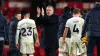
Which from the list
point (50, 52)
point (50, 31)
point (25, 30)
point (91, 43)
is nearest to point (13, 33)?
point (25, 30)

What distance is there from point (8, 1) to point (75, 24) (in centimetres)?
917

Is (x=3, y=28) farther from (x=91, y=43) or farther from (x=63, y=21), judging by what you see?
(x=91, y=43)

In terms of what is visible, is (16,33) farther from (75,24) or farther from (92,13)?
(92,13)

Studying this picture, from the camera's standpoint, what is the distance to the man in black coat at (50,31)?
46.3ft

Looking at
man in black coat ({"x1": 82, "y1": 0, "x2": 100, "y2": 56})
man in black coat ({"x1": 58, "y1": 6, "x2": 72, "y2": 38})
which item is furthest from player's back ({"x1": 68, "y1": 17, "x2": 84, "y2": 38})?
man in black coat ({"x1": 82, "y1": 0, "x2": 100, "y2": 56})

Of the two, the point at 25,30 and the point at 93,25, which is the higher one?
the point at 93,25

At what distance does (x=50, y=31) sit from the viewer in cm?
1420

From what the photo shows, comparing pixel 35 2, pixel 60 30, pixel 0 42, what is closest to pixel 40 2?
pixel 35 2

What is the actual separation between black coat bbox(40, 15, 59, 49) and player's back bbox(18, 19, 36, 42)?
1.20 ft

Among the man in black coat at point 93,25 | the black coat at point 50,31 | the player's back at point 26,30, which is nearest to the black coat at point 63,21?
the black coat at point 50,31

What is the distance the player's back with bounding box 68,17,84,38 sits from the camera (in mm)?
13836

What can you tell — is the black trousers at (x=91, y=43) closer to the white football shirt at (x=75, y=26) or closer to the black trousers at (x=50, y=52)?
the white football shirt at (x=75, y=26)

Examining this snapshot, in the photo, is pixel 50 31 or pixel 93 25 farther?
pixel 50 31

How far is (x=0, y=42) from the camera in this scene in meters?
13.5
